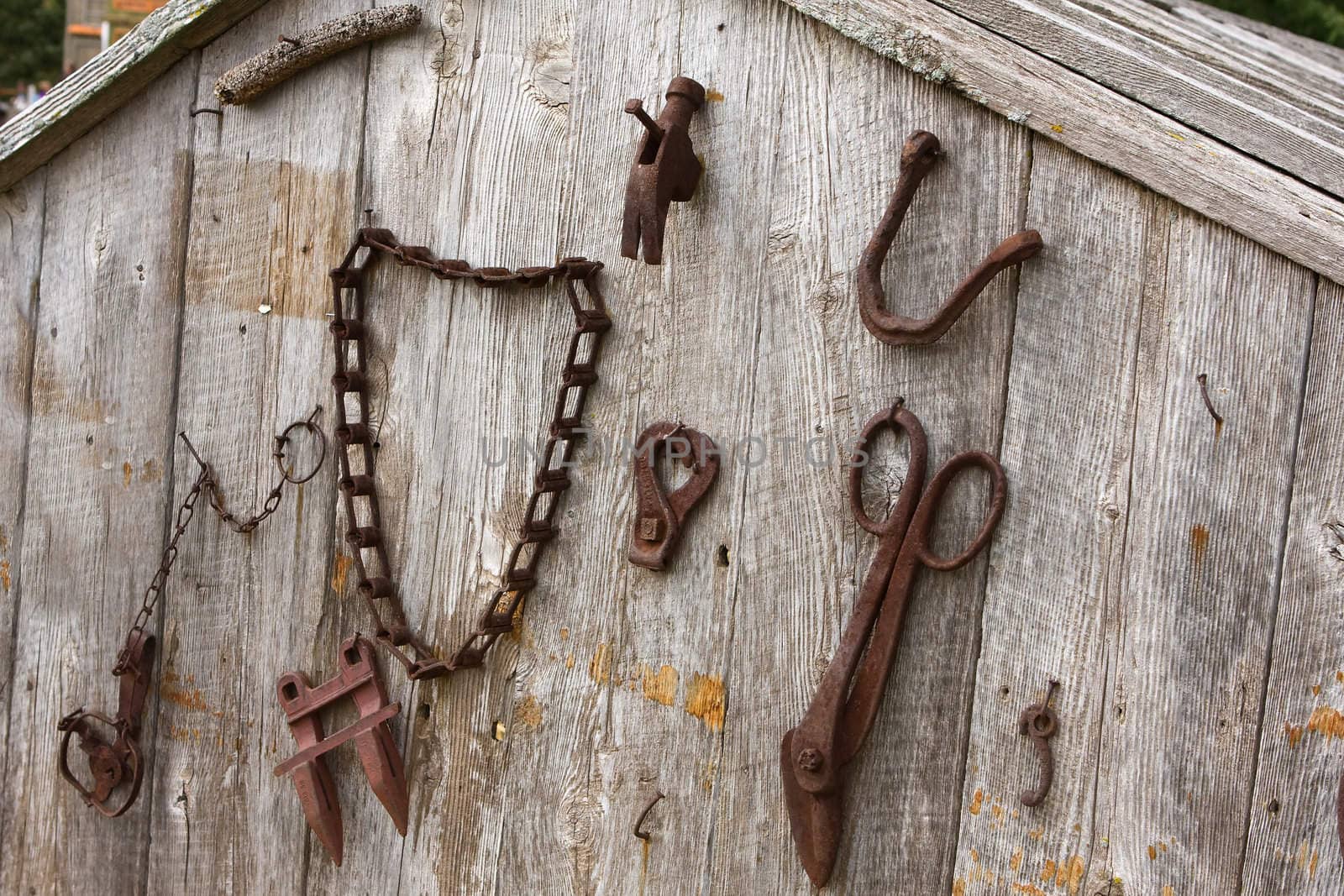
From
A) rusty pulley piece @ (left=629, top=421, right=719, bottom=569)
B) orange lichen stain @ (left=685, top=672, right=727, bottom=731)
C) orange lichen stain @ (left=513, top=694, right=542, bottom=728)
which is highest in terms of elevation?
rusty pulley piece @ (left=629, top=421, right=719, bottom=569)

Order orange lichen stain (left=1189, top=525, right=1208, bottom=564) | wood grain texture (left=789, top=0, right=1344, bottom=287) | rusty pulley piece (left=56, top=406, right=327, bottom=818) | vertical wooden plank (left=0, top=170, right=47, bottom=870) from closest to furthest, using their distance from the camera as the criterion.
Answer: wood grain texture (left=789, top=0, right=1344, bottom=287) → orange lichen stain (left=1189, top=525, right=1208, bottom=564) → rusty pulley piece (left=56, top=406, right=327, bottom=818) → vertical wooden plank (left=0, top=170, right=47, bottom=870)

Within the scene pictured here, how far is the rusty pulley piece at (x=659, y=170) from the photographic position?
4.80ft

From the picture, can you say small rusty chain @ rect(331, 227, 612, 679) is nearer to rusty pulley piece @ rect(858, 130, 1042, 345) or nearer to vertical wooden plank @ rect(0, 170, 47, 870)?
rusty pulley piece @ rect(858, 130, 1042, 345)

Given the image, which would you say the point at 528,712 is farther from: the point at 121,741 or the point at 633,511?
the point at 121,741

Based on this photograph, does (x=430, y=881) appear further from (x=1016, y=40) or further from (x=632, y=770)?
(x=1016, y=40)

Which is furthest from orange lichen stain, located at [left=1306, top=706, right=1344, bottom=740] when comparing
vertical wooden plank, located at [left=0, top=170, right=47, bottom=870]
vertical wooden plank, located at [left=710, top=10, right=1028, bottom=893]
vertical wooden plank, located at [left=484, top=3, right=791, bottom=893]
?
vertical wooden plank, located at [left=0, top=170, right=47, bottom=870]

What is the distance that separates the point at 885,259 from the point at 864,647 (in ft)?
1.65

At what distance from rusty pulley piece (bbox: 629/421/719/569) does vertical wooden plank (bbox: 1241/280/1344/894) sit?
718mm

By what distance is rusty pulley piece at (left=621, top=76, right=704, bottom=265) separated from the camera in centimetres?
146

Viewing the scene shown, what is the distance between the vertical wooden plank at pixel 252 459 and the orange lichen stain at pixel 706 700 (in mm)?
639

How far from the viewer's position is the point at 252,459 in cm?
200

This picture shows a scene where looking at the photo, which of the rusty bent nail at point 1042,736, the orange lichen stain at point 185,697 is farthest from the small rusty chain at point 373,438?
the rusty bent nail at point 1042,736

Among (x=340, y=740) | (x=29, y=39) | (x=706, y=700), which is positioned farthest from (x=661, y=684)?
(x=29, y=39)

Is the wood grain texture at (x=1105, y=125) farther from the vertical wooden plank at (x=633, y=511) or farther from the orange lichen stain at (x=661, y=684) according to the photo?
the orange lichen stain at (x=661, y=684)
